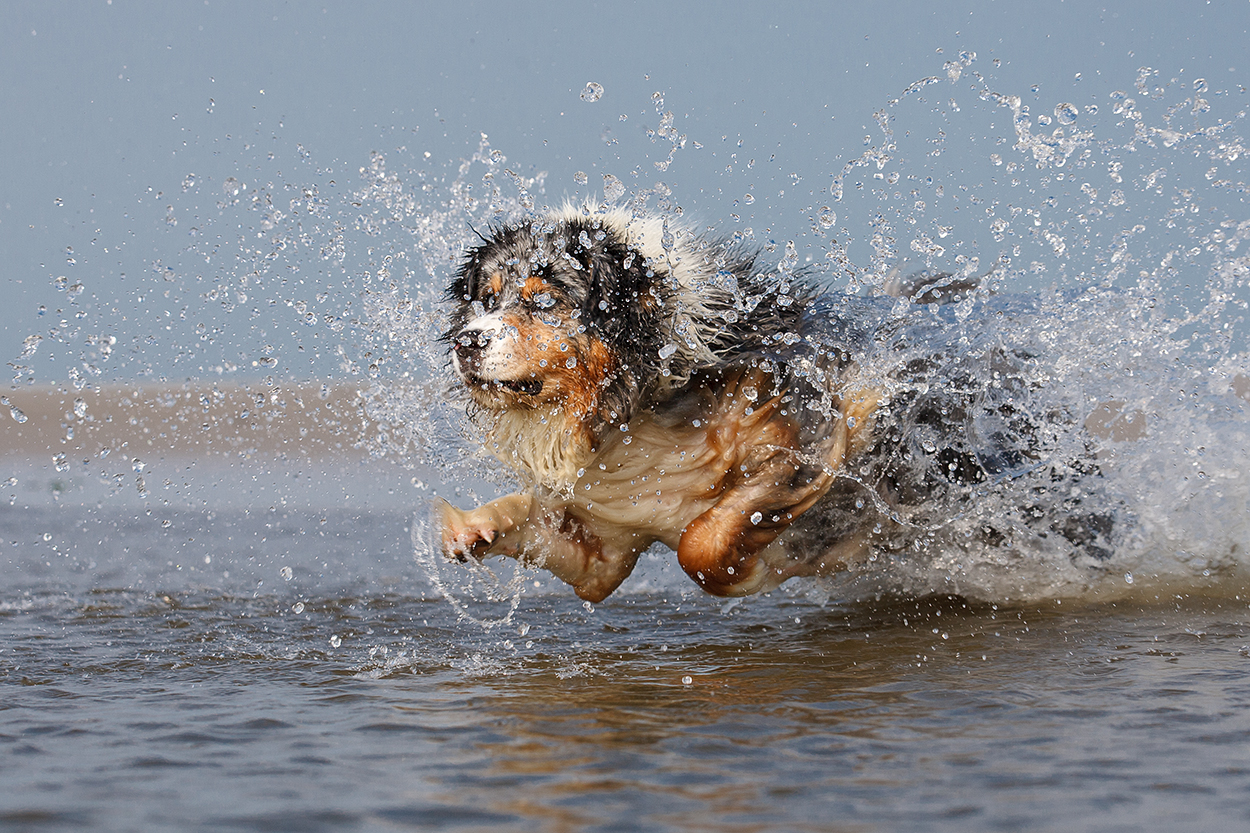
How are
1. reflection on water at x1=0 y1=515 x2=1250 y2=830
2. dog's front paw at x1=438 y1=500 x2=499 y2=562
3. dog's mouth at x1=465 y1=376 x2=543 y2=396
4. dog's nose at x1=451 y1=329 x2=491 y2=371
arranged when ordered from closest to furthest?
reflection on water at x1=0 y1=515 x2=1250 y2=830, dog's nose at x1=451 y1=329 x2=491 y2=371, dog's mouth at x1=465 y1=376 x2=543 y2=396, dog's front paw at x1=438 y1=500 x2=499 y2=562

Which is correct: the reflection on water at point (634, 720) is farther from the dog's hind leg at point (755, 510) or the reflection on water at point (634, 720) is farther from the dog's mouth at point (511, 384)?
the dog's mouth at point (511, 384)

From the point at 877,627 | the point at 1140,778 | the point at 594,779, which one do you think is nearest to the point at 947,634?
the point at 877,627

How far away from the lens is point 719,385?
475cm

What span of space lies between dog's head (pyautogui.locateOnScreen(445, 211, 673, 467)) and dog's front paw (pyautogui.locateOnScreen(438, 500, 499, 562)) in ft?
1.71

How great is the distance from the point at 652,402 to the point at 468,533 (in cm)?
97

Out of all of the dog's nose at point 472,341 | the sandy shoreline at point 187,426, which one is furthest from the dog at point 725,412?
the sandy shoreline at point 187,426

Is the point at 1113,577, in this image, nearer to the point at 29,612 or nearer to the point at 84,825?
the point at 84,825

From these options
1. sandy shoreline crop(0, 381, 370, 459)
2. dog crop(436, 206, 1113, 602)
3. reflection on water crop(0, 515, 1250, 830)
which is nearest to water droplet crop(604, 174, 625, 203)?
dog crop(436, 206, 1113, 602)

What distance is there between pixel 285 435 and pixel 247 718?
16257mm

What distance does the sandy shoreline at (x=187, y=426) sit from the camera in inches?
684

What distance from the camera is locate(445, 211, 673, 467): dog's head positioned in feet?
13.9

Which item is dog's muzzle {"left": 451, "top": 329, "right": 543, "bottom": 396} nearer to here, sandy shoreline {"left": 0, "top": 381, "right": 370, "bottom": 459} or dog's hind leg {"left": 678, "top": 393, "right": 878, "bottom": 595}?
dog's hind leg {"left": 678, "top": 393, "right": 878, "bottom": 595}

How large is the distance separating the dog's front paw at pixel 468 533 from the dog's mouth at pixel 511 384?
29.9 inches

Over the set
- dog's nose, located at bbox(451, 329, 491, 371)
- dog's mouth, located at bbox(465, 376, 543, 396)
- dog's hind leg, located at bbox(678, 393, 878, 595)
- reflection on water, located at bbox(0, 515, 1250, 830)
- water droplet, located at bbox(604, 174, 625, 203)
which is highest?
water droplet, located at bbox(604, 174, 625, 203)
